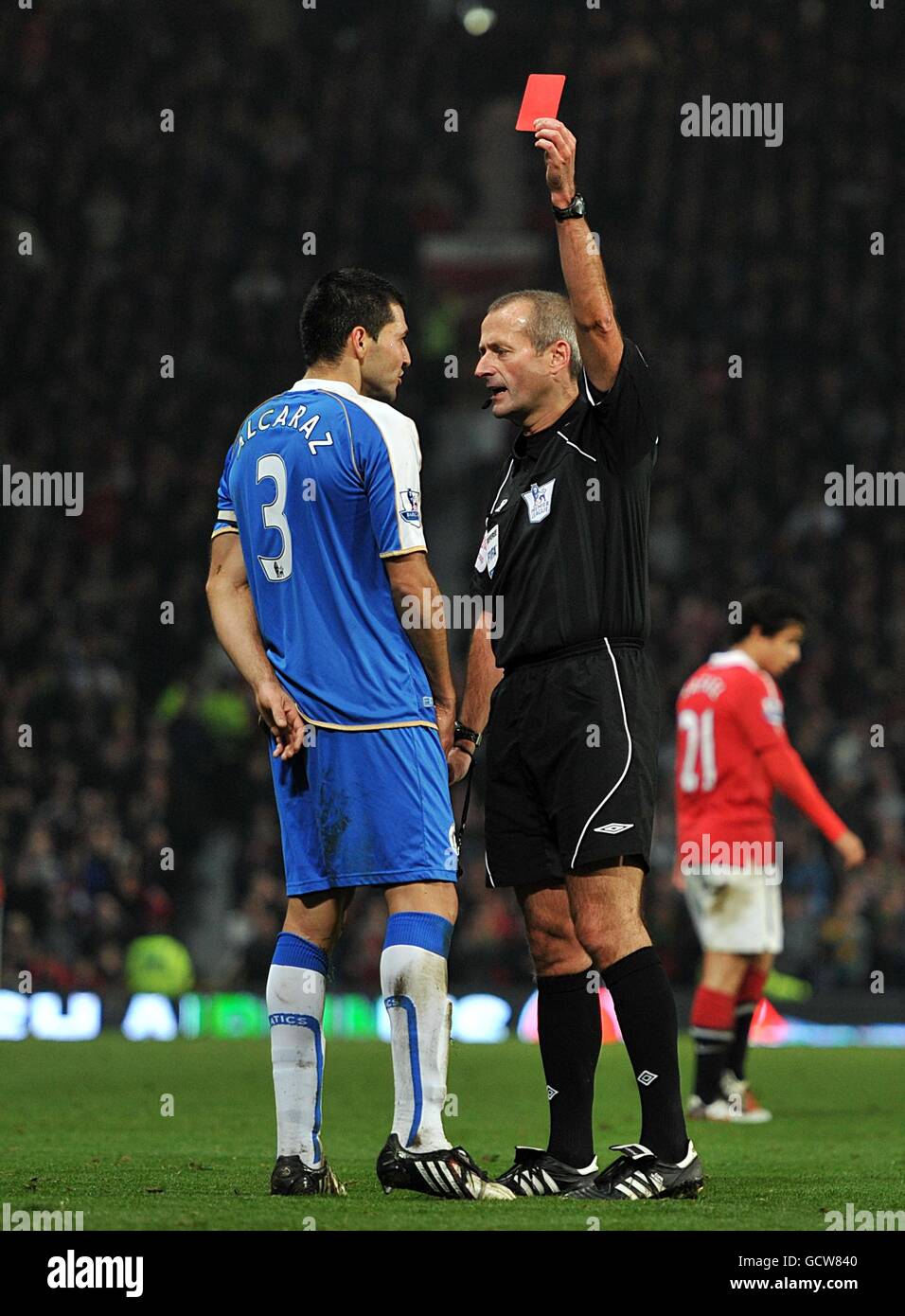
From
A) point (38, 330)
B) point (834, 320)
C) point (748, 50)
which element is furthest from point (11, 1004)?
point (748, 50)

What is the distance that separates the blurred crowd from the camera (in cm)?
1472

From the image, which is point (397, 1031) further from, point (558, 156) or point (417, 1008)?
point (558, 156)

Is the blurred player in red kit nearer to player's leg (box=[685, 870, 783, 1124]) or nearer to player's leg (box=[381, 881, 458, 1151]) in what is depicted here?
player's leg (box=[685, 870, 783, 1124])

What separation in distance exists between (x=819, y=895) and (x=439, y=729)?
32.2ft

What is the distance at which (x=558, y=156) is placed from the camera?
15.1 feet

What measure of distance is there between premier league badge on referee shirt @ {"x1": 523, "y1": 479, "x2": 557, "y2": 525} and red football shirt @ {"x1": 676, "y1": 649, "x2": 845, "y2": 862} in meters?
3.75

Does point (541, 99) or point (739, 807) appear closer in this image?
point (541, 99)

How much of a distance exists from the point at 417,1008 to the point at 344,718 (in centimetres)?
72

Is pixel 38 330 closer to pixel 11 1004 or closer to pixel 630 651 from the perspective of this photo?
pixel 11 1004

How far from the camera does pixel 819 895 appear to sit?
46.9ft

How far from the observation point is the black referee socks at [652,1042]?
4.75 metres

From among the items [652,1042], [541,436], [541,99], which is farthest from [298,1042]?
[541,99]

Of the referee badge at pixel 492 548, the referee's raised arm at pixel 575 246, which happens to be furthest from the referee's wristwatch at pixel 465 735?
the referee's raised arm at pixel 575 246
